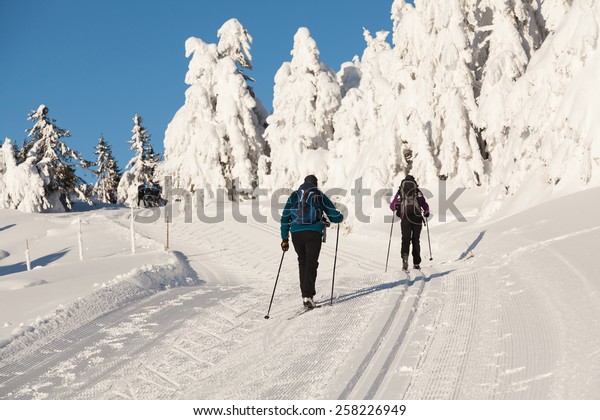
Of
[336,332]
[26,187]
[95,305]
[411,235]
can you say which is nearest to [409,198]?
[411,235]

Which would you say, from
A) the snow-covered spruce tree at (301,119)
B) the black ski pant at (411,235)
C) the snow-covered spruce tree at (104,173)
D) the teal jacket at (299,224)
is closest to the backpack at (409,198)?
the black ski pant at (411,235)

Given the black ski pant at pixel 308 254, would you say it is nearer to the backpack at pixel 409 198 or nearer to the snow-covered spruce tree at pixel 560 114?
the backpack at pixel 409 198

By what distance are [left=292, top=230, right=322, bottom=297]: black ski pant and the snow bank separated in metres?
3.14

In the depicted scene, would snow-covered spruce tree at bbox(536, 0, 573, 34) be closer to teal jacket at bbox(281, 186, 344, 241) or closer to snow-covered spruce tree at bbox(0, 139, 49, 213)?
teal jacket at bbox(281, 186, 344, 241)

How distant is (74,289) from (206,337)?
4.04 meters

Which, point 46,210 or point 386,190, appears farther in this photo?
point 46,210

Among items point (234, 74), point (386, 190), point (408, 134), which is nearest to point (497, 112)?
point (408, 134)

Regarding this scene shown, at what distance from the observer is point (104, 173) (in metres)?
71.6

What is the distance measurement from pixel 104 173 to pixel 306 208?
69099 millimetres

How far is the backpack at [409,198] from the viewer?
1119 centimetres

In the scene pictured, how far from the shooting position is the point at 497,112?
22547mm

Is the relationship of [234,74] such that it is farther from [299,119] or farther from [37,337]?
[37,337]

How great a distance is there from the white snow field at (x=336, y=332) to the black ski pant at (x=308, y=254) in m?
0.38

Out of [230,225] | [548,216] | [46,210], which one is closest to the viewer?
[548,216]
